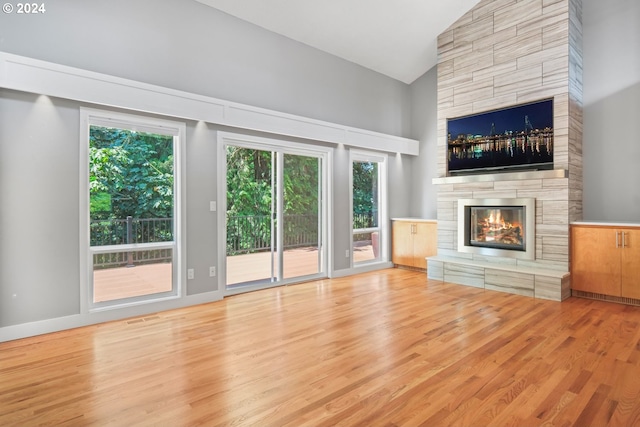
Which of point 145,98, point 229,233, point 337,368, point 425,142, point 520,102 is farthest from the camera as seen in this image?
point 425,142

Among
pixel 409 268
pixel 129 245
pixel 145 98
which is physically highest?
pixel 145 98

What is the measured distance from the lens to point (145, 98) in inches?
151

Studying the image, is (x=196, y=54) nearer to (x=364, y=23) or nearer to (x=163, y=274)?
(x=364, y=23)

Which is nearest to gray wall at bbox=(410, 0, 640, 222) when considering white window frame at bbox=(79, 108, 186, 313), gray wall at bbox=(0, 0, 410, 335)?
gray wall at bbox=(0, 0, 410, 335)

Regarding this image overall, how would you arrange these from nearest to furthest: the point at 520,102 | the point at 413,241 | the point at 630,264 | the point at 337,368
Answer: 1. the point at 337,368
2. the point at 630,264
3. the point at 520,102
4. the point at 413,241

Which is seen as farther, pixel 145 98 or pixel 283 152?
pixel 283 152

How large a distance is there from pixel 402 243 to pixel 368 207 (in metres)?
0.93

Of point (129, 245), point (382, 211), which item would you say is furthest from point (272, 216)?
point (382, 211)

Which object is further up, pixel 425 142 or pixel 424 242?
pixel 425 142

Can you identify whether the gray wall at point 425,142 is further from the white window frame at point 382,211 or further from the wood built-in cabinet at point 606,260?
the wood built-in cabinet at point 606,260

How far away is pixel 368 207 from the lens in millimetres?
6469

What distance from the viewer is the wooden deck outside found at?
3.78 metres

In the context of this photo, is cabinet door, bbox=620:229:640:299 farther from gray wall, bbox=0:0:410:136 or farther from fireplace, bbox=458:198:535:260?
gray wall, bbox=0:0:410:136

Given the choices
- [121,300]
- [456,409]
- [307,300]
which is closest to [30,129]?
[121,300]
